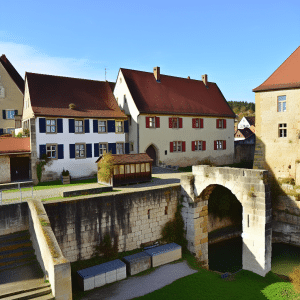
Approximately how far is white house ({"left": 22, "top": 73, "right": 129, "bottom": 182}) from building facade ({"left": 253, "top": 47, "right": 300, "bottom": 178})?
12.1 meters

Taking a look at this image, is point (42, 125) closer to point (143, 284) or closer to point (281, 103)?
Answer: point (143, 284)

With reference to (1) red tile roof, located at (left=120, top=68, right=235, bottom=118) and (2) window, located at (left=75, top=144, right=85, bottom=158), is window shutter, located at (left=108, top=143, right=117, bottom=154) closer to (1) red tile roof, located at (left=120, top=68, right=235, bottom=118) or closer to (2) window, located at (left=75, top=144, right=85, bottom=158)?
(2) window, located at (left=75, top=144, right=85, bottom=158)

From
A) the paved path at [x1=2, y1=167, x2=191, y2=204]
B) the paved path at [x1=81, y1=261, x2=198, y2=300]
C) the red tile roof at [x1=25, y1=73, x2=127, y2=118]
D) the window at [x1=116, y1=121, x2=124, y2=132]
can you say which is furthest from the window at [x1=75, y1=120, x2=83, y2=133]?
the paved path at [x1=81, y1=261, x2=198, y2=300]

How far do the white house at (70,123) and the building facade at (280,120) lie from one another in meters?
12.1

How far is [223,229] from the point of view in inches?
909

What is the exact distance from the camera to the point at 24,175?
2400 centimetres

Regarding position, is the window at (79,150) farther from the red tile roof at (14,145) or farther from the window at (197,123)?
the window at (197,123)

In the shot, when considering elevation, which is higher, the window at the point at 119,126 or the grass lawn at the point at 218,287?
the window at the point at 119,126

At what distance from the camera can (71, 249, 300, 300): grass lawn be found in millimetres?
13320

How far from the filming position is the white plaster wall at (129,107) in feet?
96.0

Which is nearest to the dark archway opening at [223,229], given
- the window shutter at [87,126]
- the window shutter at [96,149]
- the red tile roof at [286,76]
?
the red tile roof at [286,76]

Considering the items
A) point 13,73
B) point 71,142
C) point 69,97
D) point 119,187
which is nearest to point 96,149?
point 71,142

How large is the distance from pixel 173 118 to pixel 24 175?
15.7 meters

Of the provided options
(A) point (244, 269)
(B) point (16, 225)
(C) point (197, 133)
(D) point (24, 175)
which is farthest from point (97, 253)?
(C) point (197, 133)
